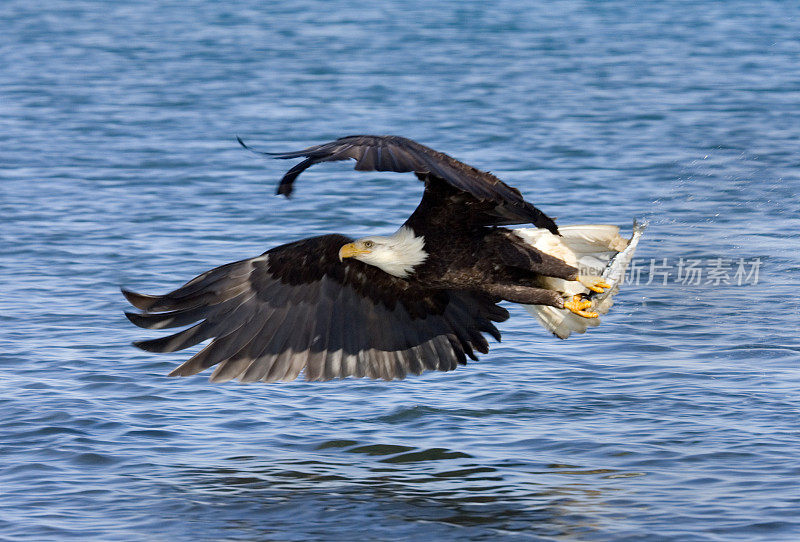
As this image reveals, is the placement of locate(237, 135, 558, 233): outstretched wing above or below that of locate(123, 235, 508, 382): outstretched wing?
above

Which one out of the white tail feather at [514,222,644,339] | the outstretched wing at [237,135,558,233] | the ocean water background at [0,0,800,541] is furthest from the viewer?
the white tail feather at [514,222,644,339]

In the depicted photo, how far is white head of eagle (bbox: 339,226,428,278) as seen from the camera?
5.95m

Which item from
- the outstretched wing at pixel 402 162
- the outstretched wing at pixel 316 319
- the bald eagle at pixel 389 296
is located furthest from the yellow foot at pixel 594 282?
the outstretched wing at pixel 402 162

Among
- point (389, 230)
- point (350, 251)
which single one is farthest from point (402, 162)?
point (389, 230)

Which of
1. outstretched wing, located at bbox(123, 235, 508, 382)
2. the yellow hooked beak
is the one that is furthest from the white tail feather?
the yellow hooked beak

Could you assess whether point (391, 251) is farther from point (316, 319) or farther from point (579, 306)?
point (579, 306)

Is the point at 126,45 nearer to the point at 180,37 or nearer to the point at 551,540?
the point at 180,37

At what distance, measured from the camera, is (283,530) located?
546cm

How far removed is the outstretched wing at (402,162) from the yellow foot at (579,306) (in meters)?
0.76

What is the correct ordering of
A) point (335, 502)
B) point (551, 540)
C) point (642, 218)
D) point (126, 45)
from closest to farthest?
point (551, 540) < point (335, 502) < point (642, 218) < point (126, 45)

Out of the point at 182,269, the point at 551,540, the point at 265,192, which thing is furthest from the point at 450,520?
the point at 265,192

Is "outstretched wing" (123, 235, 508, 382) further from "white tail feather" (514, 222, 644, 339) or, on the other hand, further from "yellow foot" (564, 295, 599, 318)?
"yellow foot" (564, 295, 599, 318)

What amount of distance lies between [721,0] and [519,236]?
1838cm

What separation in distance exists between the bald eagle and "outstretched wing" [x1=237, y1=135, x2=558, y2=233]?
293 mm
